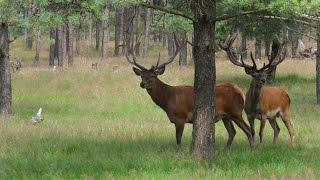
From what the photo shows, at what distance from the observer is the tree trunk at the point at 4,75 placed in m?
16.2

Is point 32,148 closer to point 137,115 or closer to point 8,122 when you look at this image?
point 8,122

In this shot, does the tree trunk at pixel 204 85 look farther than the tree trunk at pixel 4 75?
No

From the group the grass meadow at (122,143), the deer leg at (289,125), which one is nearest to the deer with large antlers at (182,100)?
the grass meadow at (122,143)

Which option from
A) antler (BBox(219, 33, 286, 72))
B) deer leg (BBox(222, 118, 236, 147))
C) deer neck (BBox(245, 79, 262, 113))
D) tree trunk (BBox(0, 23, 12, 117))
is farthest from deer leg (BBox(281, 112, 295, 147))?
tree trunk (BBox(0, 23, 12, 117))

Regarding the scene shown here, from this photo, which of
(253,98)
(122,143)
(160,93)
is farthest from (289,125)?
(122,143)

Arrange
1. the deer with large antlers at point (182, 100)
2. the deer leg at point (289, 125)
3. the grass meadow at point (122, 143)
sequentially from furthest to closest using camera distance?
the deer leg at point (289, 125) → the deer with large antlers at point (182, 100) → the grass meadow at point (122, 143)

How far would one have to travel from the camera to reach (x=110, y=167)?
8539mm

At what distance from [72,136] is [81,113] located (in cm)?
527

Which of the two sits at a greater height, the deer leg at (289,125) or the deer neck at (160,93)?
the deer neck at (160,93)

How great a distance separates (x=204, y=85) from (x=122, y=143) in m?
2.54

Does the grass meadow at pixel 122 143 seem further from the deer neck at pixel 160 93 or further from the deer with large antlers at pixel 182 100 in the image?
the deer neck at pixel 160 93

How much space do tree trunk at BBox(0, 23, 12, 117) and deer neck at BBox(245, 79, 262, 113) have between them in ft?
26.7

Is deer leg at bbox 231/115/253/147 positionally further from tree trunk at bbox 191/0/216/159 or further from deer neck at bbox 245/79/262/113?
tree trunk at bbox 191/0/216/159

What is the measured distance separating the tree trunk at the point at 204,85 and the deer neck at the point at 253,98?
205cm
